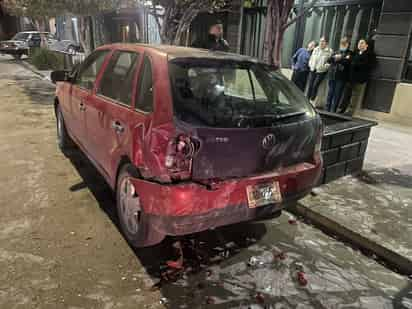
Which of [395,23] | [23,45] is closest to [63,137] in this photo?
[395,23]

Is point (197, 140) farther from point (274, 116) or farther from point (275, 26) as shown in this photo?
point (275, 26)

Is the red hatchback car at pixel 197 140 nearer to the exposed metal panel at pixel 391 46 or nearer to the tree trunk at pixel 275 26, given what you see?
the tree trunk at pixel 275 26

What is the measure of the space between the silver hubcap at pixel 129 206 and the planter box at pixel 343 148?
2.26 metres

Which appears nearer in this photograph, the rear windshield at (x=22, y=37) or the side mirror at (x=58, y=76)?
the side mirror at (x=58, y=76)

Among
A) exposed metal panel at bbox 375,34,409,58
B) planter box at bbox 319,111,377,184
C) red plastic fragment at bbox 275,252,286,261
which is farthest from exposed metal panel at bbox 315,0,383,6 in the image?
red plastic fragment at bbox 275,252,286,261

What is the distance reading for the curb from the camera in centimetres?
288

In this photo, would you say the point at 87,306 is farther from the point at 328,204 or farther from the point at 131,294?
the point at 328,204

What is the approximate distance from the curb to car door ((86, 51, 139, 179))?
2039mm

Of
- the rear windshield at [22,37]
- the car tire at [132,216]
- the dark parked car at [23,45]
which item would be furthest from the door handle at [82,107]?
the rear windshield at [22,37]

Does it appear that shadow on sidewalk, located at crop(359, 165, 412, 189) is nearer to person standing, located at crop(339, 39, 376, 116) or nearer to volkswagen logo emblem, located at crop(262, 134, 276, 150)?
volkswagen logo emblem, located at crop(262, 134, 276, 150)

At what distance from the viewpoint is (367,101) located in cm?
800

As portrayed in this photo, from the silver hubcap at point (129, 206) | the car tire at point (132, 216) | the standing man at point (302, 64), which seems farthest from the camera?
the standing man at point (302, 64)

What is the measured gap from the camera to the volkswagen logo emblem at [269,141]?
2.55 m

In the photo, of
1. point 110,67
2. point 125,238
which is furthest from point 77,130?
point 125,238
